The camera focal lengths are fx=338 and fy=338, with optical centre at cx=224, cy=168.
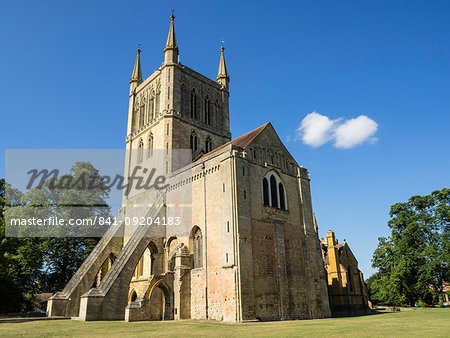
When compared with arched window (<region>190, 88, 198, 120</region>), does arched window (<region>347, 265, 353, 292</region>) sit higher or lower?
lower

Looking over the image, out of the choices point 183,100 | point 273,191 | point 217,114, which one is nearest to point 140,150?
point 183,100

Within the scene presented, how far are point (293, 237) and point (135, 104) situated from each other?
28116mm

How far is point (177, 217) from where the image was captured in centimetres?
2791

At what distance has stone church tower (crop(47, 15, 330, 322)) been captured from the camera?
73.7ft

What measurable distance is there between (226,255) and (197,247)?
12.7ft

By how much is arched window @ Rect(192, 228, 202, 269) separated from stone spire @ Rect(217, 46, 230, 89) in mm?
24547

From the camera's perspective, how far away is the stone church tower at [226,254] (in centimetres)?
2245

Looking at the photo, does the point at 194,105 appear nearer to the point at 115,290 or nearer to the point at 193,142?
the point at 193,142

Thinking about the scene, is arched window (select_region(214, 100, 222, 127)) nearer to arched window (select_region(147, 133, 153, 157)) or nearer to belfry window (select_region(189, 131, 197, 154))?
belfry window (select_region(189, 131, 197, 154))

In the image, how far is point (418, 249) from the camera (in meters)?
36.8

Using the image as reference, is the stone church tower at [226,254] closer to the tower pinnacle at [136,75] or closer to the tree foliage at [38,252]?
the tree foliage at [38,252]

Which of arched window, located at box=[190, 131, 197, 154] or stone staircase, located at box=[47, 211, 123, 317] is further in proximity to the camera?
arched window, located at box=[190, 131, 197, 154]

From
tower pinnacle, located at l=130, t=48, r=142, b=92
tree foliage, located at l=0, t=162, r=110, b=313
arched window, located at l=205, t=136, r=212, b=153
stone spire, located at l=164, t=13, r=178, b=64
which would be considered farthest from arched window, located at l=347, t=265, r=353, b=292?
tower pinnacle, located at l=130, t=48, r=142, b=92

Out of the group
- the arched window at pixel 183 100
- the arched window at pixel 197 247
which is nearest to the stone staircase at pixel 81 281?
the arched window at pixel 197 247
